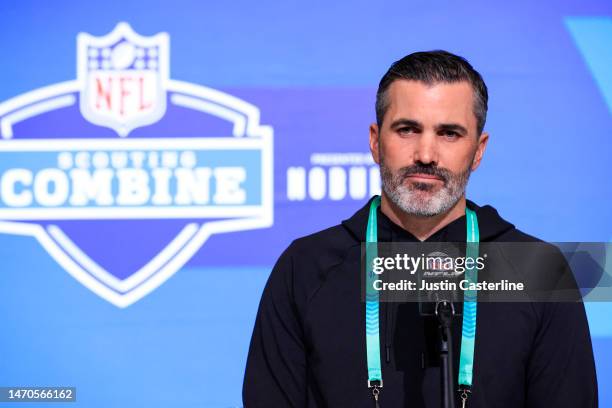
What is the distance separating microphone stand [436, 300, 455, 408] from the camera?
3.64 ft

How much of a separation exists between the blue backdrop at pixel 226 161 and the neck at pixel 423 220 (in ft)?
3.50

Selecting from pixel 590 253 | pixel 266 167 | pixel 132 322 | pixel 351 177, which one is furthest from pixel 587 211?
pixel 132 322

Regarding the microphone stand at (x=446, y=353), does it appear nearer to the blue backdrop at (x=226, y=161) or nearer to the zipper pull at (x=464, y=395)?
the zipper pull at (x=464, y=395)

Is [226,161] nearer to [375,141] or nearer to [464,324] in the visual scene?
[375,141]

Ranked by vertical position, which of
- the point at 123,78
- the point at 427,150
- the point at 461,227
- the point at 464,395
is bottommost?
the point at 464,395

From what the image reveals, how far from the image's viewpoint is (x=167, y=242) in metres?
2.65

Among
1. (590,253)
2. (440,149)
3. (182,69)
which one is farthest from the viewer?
(182,69)

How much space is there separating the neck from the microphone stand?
419 mm

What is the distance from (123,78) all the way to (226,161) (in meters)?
0.45

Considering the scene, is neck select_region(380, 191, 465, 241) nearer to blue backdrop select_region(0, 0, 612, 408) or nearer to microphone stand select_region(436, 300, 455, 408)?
microphone stand select_region(436, 300, 455, 408)

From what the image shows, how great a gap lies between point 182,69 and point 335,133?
0.56m

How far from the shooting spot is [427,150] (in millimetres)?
1431

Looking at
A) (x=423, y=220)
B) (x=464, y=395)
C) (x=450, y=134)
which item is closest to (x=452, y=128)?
(x=450, y=134)

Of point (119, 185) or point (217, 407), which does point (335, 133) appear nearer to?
point (119, 185)
